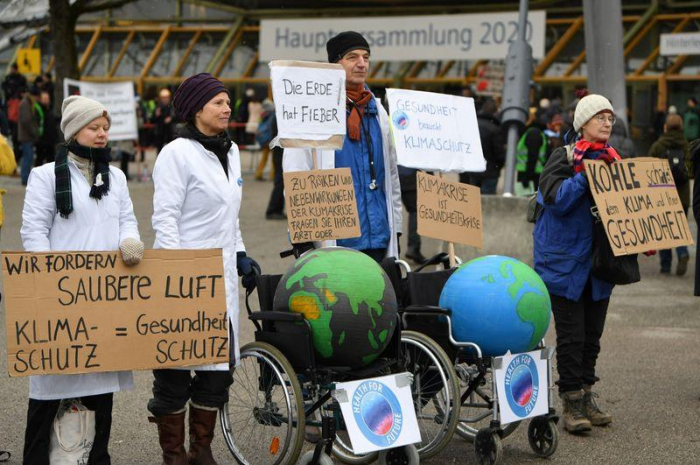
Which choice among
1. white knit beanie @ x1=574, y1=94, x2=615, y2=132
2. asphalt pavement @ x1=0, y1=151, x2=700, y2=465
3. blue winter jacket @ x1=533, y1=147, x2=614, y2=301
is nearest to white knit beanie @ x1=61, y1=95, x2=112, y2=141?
asphalt pavement @ x1=0, y1=151, x2=700, y2=465

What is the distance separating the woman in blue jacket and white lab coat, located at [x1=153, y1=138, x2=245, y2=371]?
1.91 meters

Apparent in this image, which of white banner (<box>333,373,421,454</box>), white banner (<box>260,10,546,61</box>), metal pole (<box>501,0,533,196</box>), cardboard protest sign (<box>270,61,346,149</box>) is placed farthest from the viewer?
white banner (<box>260,10,546,61</box>)

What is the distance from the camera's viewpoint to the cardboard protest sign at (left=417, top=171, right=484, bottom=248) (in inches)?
268

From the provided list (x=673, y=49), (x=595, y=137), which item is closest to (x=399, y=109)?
(x=595, y=137)

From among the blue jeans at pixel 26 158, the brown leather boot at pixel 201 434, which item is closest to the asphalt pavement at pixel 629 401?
the brown leather boot at pixel 201 434

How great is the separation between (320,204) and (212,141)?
30.8 inches

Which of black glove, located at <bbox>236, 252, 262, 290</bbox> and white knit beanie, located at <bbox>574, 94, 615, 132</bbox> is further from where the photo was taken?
white knit beanie, located at <bbox>574, 94, 615, 132</bbox>

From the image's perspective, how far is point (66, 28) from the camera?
2062cm

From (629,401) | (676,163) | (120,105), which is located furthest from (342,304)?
(120,105)

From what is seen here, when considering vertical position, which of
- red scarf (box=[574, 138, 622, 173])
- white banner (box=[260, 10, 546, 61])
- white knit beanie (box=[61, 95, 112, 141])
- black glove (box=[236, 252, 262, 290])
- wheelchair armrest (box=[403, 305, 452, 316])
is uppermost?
white banner (box=[260, 10, 546, 61])

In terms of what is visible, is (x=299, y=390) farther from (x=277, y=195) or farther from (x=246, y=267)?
(x=277, y=195)

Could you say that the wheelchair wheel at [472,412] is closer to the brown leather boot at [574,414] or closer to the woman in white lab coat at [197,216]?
the brown leather boot at [574,414]

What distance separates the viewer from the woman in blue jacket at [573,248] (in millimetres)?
6793

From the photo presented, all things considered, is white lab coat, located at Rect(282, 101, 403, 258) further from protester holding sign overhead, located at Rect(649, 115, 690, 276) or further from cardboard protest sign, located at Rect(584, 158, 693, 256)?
protester holding sign overhead, located at Rect(649, 115, 690, 276)
